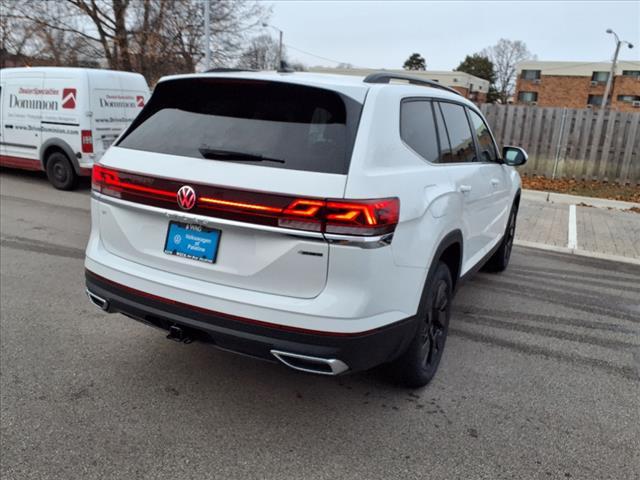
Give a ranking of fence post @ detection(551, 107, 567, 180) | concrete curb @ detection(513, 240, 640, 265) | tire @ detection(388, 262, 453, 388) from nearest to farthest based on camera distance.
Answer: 1. tire @ detection(388, 262, 453, 388)
2. concrete curb @ detection(513, 240, 640, 265)
3. fence post @ detection(551, 107, 567, 180)

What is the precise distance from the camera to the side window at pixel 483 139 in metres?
4.40

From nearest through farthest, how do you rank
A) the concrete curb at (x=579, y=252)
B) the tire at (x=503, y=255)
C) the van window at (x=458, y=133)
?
the van window at (x=458, y=133), the tire at (x=503, y=255), the concrete curb at (x=579, y=252)

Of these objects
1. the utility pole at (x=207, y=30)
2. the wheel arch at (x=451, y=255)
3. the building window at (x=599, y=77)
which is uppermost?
the building window at (x=599, y=77)

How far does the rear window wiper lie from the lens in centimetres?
253

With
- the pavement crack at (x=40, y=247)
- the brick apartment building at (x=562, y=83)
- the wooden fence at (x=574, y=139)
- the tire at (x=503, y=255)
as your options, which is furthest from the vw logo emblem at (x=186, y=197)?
the brick apartment building at (x=562, y=83)

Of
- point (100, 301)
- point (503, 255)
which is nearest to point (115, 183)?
point (100, 301)

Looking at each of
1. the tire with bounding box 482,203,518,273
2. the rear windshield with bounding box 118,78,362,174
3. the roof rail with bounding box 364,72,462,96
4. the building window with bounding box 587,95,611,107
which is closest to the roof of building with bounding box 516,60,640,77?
the building window with bounding box 587,95,611,107

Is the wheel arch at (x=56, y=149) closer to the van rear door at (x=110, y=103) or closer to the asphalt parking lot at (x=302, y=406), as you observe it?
the van rear door at (x=110, y=103)

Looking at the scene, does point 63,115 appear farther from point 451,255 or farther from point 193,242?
point 451,255

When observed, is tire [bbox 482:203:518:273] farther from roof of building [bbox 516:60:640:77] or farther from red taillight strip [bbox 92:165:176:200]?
roof of building [bbox 516:60:640:77]

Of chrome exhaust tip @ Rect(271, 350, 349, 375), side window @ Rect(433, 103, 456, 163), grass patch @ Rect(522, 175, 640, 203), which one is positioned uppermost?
side window @ Rect(433, 103, 456, 163)

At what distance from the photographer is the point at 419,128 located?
3143 millimetres

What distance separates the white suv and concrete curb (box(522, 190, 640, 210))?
8661 mm

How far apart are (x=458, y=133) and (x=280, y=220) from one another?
79.7 inches
